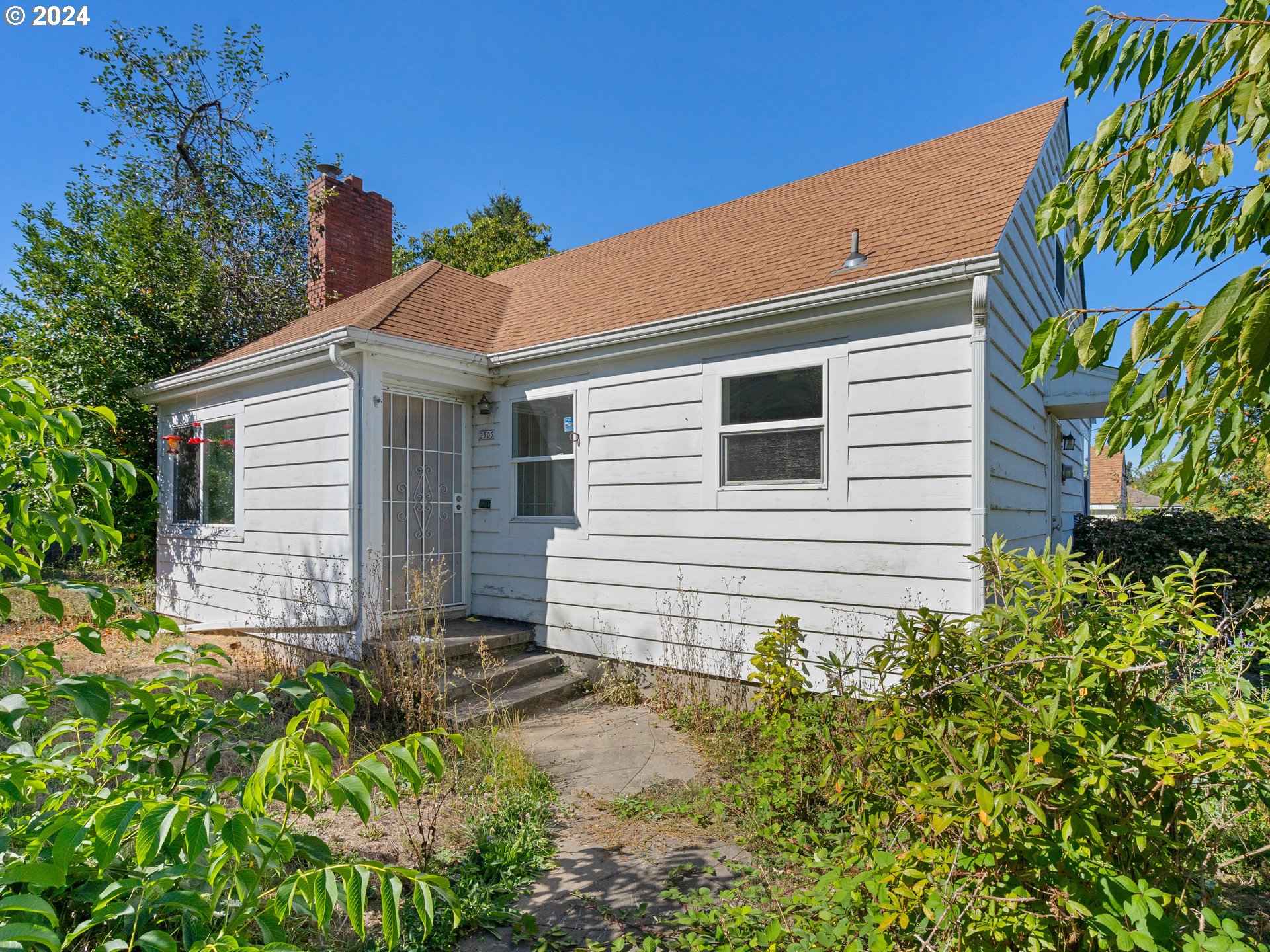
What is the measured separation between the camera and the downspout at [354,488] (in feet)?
21.0

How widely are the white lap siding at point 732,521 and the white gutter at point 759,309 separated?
273mm

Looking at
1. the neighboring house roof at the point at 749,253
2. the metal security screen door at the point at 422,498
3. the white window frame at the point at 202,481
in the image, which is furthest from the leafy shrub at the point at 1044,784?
the white window frame at the point at 202,481

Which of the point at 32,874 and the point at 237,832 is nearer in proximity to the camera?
the point at 32,874

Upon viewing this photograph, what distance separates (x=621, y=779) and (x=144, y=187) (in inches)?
617

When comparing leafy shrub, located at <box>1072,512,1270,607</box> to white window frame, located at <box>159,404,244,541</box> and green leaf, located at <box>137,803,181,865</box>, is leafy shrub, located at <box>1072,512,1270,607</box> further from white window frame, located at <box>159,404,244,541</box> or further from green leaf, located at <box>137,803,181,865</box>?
white window frame, located at <box>159,404,244,541</box>

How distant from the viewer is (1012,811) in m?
1.81

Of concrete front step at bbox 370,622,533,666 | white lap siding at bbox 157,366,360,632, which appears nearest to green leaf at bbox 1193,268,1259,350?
concrete front step at bbox 370,622,533,666

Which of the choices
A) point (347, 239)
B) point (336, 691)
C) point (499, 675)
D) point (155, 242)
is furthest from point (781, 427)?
point (155, 242)

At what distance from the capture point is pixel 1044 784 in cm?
170

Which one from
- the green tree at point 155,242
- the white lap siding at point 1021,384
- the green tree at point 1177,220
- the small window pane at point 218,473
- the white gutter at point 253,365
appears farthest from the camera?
the green tree at point 155,242

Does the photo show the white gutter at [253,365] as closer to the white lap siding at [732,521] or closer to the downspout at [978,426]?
the white lap siding at [732,521]

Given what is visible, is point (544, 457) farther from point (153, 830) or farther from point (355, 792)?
point (153, 830)

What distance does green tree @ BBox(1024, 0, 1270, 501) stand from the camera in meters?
1.67

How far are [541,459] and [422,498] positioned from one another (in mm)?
1367
